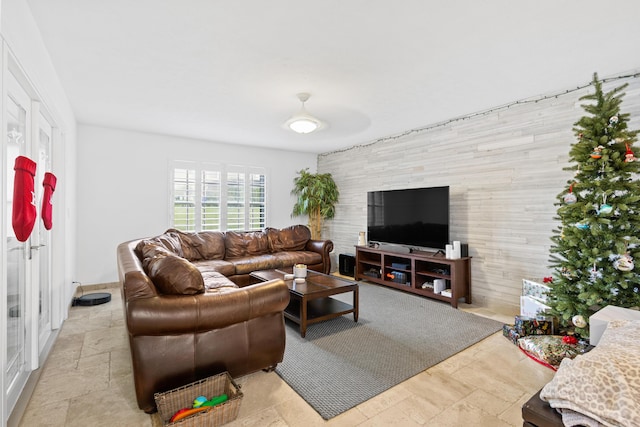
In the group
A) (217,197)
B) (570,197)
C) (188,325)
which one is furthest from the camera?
(217,197)

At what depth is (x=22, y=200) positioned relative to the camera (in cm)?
191

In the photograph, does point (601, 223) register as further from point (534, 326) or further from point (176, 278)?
point (176, 278)

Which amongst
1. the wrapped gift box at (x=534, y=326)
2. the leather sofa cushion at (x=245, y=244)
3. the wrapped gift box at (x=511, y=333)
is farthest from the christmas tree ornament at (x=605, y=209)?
the leather sofa cushion at (x=245, y=244)

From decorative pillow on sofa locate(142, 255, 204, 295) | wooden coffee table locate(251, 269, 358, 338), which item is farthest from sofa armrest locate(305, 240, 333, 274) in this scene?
decorative pillow on sofa locate(142, 255, 204, 295)

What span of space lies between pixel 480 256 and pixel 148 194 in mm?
5146

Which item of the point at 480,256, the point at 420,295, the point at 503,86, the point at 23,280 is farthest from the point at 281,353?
the point at 503,86

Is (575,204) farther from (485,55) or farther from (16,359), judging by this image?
(16,359)

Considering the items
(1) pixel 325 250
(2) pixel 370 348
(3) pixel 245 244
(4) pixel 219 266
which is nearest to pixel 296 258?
(1) pixel 325 250

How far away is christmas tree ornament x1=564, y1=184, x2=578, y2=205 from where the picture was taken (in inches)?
104

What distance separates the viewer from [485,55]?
261 centimetres

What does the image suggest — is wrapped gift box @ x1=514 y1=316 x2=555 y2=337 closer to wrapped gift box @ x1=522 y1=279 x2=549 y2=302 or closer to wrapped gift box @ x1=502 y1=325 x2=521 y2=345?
wrapped gift box @ x1=502 y1=325 x2=521 y2=345

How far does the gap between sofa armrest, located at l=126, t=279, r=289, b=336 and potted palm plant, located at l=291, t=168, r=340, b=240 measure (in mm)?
4092

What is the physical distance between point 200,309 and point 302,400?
0.89 m

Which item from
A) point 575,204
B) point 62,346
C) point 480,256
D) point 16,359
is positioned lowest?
point 62,346
